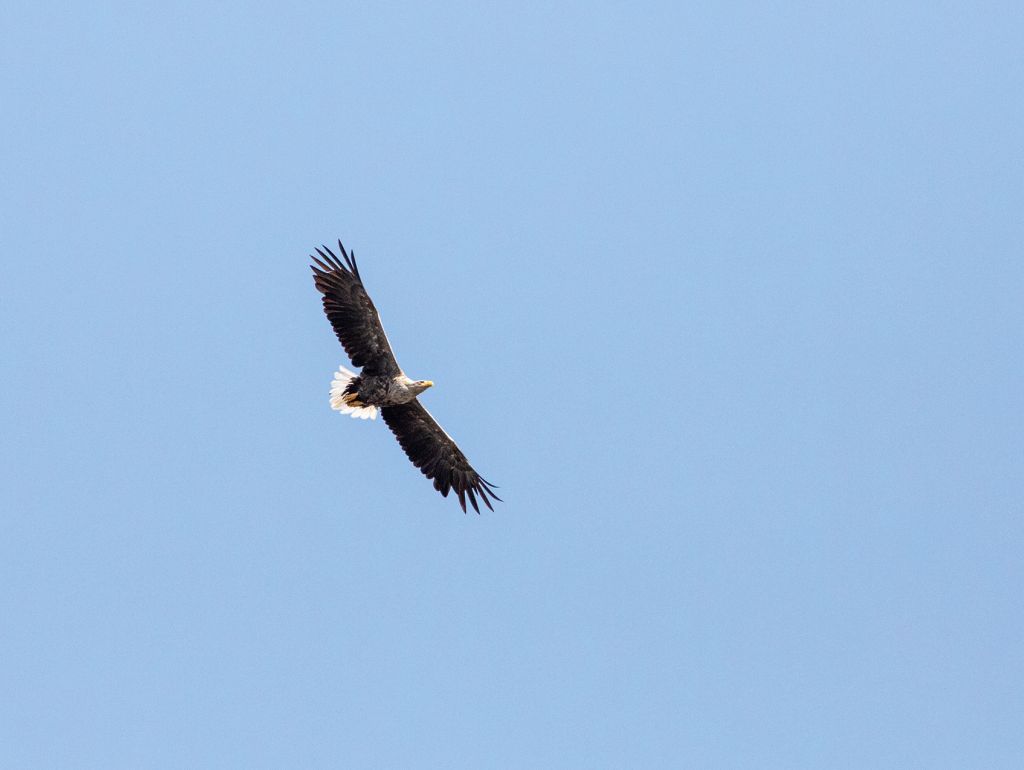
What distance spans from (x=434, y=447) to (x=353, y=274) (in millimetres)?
3714

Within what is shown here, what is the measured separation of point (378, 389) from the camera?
22812mm

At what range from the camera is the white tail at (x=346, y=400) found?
23.1 metres

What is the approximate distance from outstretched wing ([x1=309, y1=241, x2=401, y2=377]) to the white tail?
2.52 feet

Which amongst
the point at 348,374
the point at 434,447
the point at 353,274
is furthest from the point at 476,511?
the point at 353,274

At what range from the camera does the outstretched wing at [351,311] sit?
22172mm

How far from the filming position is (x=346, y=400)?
75.9 feet

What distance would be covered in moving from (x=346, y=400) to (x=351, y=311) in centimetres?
173

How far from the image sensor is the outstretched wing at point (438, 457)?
23.8m

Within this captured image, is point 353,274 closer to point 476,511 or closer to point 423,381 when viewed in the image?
point 423,381

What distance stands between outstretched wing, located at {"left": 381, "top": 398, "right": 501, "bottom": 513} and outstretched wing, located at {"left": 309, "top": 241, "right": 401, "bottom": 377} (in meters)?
1.52

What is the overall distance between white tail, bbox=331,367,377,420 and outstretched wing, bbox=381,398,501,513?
403 millimetres

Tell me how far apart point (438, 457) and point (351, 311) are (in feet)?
11.1

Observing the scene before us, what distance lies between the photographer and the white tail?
2312 centimetres

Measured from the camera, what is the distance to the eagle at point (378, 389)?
72.9 feet
